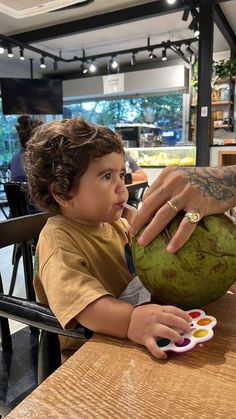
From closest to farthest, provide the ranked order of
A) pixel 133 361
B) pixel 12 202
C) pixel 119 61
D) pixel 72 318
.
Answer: pixel 133 361 < pixel 72 318 < pixel 12 202 < pixel 119 61

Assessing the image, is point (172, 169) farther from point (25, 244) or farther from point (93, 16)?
point (93, 16)

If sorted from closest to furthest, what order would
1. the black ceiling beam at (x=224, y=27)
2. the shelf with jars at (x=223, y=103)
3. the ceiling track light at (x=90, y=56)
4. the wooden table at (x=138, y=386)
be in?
the wooden table at (x=138, y=386), the black ceiling beam at (x=224, y=27), the ceiling track light at (x=90, y=56), the shelf with jars at (x=223, y=103)

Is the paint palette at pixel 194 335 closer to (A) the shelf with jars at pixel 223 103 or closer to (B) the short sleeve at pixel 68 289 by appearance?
(B) the short sleeve at pixel 68 289

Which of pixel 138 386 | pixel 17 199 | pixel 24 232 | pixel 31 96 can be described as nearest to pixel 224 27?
pixel 31 96

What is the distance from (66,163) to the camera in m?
0.88

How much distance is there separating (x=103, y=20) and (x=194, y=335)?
5321 mm

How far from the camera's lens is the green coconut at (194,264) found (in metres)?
0.59

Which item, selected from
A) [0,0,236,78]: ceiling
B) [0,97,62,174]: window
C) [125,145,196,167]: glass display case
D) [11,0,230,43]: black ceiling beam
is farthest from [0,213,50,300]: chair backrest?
[0,97,62,174]: window

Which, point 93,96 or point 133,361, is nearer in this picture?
point 133,361

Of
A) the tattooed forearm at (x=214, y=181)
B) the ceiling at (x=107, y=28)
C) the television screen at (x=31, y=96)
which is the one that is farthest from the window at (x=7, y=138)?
the tattooed forearm at (x=214, y=181)

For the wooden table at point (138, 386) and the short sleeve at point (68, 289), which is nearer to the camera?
the wooden table at point (138, 386)

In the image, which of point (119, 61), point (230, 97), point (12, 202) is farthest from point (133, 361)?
point (119, 61)

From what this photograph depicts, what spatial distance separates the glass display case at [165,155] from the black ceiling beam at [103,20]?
1801mm

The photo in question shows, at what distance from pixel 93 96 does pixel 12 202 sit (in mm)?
6578
